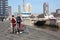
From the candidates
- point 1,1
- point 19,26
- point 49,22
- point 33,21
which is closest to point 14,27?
point 19,26

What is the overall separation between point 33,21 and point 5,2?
113 metres

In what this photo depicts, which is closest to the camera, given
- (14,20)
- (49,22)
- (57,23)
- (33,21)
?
(14,20)

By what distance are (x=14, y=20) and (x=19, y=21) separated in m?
0.46

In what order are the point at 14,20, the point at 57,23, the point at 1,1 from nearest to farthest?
the point at 14,20 < the point at 57,23 < the point at 1,1

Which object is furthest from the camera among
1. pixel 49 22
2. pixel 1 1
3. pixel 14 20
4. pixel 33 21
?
pixel 1 1

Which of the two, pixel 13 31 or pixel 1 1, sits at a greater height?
pixel 1 1

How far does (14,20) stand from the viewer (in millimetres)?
19062

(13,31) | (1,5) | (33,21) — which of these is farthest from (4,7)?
(13,31)

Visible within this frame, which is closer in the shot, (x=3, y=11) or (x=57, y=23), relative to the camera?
(x=57, y=23)

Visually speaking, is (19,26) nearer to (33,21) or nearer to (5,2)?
(33,21)

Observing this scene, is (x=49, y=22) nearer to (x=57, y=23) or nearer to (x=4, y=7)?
(x=57, y=23)

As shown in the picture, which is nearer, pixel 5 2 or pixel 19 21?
pixel 19 21

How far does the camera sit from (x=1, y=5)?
6614 inches

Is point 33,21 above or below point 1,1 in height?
below
